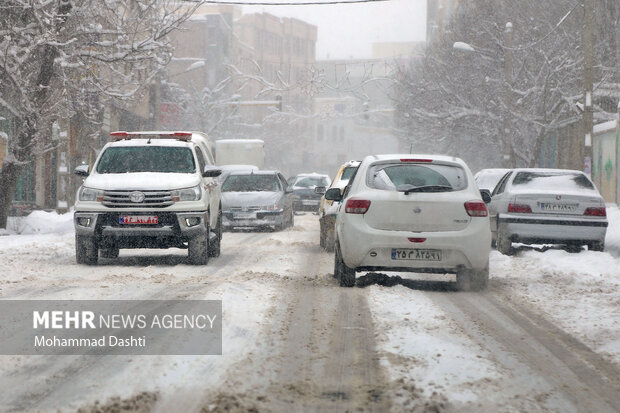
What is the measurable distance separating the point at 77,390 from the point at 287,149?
318ft

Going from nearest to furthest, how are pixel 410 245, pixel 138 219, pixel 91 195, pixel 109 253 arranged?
pixel 410 245 < pixel 138 219 < pixel 91 195 < pixel 109 253

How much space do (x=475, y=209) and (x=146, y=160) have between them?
582 cm

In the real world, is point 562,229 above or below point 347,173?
below

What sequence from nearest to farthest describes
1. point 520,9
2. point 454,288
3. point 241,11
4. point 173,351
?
point 173,351 → point 454,288 → point 520,9 → point 241,11

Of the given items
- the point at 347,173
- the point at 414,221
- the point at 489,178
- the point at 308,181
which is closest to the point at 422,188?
the point at 414,221

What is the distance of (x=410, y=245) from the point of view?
1016 centimetres

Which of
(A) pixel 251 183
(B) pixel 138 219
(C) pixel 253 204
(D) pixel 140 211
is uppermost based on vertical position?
(D) pixel 140 211

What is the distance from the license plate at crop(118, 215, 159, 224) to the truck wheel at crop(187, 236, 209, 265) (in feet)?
2.12

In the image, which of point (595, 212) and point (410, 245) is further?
point (595, 212)

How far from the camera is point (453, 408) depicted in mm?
4996

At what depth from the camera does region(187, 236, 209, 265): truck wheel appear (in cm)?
1316

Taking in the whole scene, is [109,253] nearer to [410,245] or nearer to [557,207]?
[410,245]

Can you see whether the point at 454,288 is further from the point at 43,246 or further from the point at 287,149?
the point at 287,149

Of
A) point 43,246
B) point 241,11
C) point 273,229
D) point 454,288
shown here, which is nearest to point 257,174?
point 273,229
